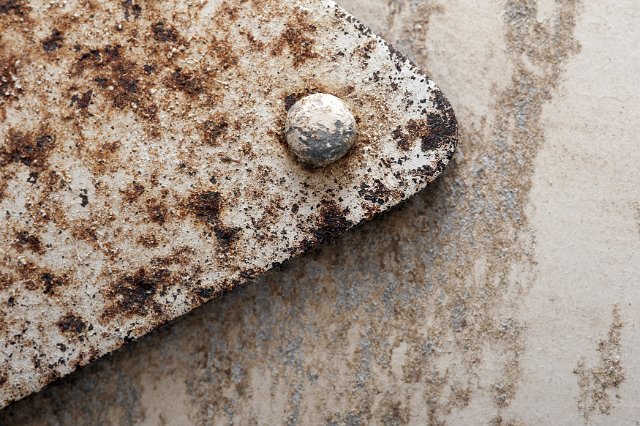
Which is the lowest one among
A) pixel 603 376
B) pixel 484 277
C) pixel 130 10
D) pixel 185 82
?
pixel 603 376

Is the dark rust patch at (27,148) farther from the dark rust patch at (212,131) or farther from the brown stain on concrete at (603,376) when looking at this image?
the brown stain on concrete at (603,376)

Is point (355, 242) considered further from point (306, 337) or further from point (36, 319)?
point (36, 319)

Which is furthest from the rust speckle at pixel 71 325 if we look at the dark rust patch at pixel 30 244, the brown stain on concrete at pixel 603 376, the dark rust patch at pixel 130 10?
the brown stain on concrete at pixel 603 376

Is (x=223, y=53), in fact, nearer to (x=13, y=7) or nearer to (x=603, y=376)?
(x=13, y=7)

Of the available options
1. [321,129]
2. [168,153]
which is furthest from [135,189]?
[321,129]

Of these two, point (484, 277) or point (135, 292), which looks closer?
point (135, 292)

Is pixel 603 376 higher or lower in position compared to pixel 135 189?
lower

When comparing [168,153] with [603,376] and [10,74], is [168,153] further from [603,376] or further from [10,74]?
[603,376]
